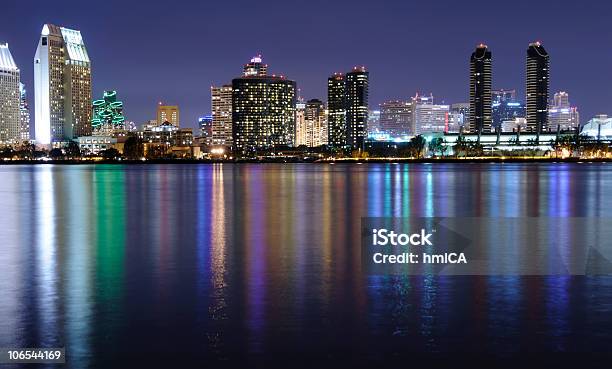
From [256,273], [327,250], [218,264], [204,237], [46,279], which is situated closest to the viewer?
[46,279]

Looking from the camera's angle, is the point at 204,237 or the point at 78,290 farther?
the point at 204,237

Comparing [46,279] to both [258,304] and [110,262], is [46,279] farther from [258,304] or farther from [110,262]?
[258,304]

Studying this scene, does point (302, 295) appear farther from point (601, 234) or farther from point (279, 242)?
point (601, 234)

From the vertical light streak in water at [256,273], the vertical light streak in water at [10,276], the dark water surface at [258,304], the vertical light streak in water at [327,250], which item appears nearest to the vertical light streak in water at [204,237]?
the dark water surface at [258,304]

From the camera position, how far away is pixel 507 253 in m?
20.9

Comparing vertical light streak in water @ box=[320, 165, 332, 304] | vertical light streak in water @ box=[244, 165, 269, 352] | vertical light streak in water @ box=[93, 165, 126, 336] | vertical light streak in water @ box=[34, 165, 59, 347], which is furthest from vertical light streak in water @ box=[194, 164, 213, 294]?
vertical light streak in water @ box=[34, 165, 59, 347]

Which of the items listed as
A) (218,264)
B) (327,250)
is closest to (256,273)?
(218,264)

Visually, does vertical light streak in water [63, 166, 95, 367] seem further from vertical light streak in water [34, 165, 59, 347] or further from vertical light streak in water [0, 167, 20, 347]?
vertical light streak in water [0, 167, 20, 347]

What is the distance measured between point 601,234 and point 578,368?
18.1m

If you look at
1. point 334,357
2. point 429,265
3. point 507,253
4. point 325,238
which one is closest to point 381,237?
point 325,238

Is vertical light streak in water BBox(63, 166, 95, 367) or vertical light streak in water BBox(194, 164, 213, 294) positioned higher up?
vertical light streak in water BBox(63, 166, 95, 367)

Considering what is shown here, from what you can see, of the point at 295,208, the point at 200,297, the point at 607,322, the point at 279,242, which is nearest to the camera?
the point at 607,322

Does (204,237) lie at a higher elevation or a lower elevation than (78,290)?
lower

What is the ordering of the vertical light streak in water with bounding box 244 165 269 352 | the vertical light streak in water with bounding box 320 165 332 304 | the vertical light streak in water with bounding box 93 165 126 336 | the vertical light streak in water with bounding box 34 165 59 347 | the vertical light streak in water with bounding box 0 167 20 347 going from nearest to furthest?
the vertical light streak in water with bounding box 244 165 269 352 → the vertical light streak in water with bounding box 0 167 20 347 → the vertical light streak in water with bounding box 34 165 59 347 → the vertical light streak in water with bounding box 93 165 126 336 → the vertical light streak in water with bounding box 320 165 332 304
